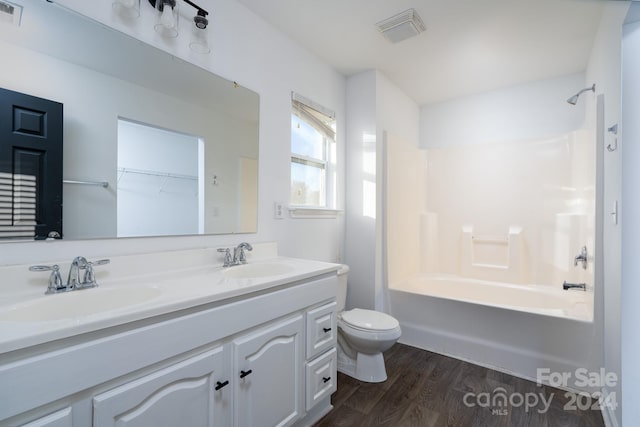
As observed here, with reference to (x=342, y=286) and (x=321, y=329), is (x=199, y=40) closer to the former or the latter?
(x=321, y=329)

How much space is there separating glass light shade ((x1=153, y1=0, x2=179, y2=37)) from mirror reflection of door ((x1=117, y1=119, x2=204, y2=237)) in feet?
1.61

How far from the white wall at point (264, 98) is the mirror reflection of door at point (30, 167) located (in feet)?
0.25

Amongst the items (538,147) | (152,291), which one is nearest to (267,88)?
(152,291)

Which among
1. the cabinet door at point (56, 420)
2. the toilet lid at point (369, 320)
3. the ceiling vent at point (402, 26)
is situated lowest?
the toilet lid at point (369, 320)

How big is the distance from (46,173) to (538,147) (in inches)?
142

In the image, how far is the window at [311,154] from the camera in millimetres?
2262

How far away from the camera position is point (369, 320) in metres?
2.08

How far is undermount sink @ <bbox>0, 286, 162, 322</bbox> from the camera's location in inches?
36.5

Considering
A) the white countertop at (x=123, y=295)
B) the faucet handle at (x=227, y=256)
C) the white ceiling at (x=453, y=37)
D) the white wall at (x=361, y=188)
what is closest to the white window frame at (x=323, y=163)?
the white wall at (x=361, y=188)

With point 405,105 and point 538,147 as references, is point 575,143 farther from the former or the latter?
point 405,105

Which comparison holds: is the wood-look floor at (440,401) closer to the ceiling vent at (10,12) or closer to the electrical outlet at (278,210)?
the electrical outlet at (278,210)

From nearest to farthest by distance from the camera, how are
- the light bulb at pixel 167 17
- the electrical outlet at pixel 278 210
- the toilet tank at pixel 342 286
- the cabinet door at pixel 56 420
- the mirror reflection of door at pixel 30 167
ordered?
the cabinet door at pixel 56 420 < the mirror reflection of door at pixel 30 167 < the light bulb at pixel 167 17 < the electrical outlet at pixel 278 210 < the toilet tank at pixel 342 286

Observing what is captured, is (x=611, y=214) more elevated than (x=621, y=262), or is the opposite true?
(x=611, y=214)

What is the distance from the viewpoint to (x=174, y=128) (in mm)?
1524
